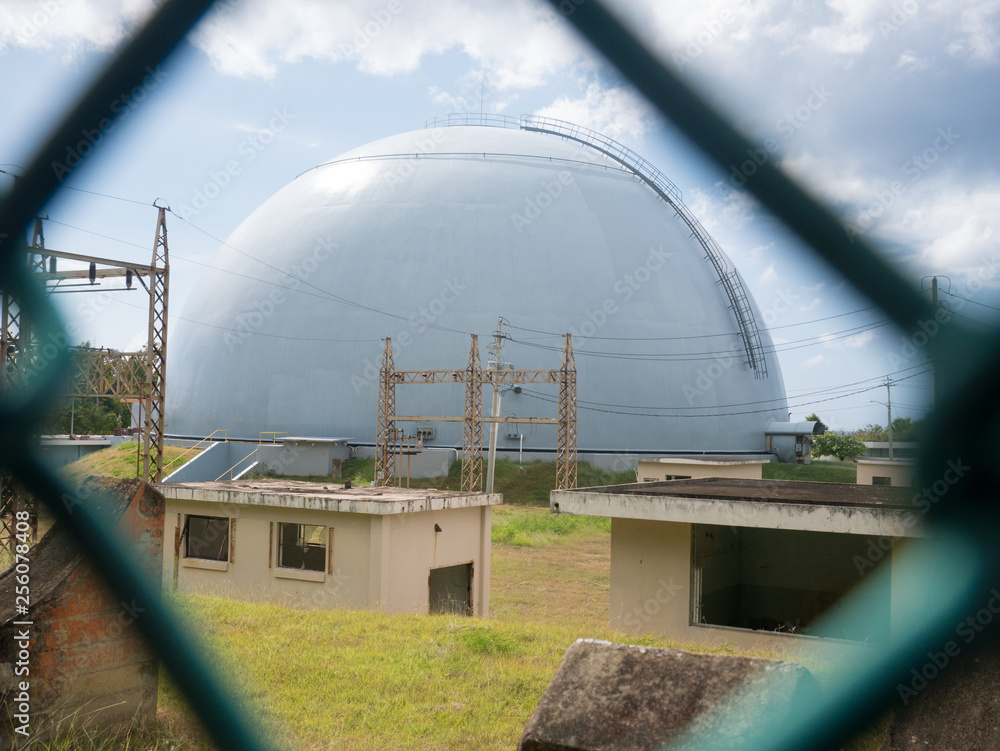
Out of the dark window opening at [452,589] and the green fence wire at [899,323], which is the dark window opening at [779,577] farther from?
the green fence wire at [899,323]

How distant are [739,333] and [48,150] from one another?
57341 millimetres

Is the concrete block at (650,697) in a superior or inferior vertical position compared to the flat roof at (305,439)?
superior

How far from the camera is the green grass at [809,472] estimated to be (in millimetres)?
47938

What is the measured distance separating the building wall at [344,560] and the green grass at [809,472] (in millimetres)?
34449

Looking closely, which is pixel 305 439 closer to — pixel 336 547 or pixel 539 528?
pixel 539 528

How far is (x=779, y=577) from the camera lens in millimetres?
19000

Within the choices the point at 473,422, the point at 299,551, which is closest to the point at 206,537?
the point at 299,551

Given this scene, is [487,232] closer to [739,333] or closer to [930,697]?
[739,333]

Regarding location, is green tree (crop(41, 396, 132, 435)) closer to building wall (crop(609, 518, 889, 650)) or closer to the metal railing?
the metal railing

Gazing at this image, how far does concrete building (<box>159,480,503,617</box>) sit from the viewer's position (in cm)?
1577

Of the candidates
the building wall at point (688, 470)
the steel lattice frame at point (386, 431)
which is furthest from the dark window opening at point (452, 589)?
the steel lattice frame at point (386, 431)

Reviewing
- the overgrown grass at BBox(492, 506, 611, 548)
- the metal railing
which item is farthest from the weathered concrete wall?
the metal railing

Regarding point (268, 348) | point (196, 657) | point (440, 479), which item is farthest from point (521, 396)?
point (196, 657)

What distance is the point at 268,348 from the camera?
174ft
